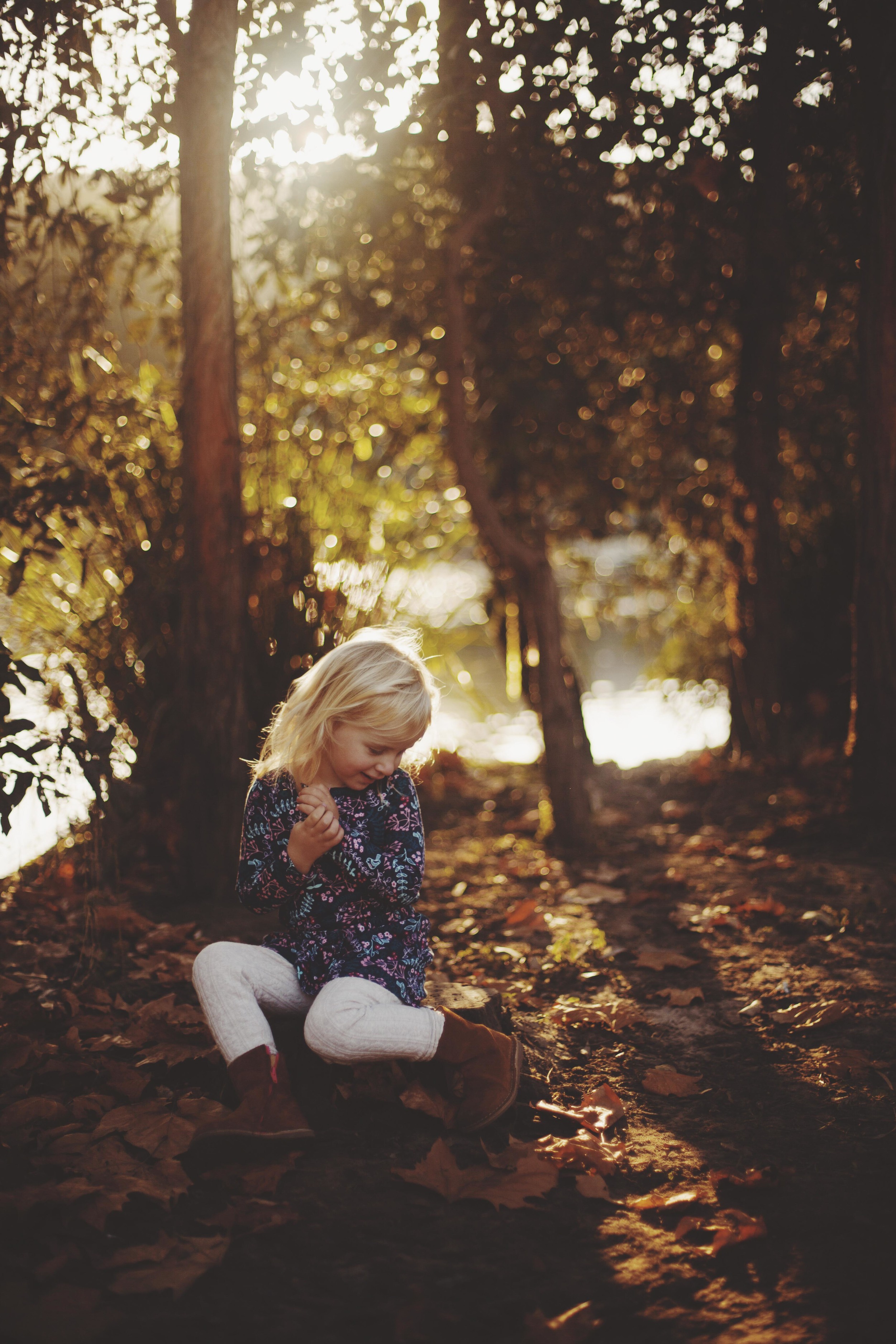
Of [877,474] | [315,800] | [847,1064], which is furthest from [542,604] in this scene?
[315,800]

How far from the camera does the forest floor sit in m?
1.56

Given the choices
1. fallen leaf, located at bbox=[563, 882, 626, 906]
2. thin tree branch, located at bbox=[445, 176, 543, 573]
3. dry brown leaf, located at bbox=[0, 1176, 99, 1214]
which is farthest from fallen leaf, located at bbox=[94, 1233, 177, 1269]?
thin tree branch, located at bbox=[445, 176, 543, 573]

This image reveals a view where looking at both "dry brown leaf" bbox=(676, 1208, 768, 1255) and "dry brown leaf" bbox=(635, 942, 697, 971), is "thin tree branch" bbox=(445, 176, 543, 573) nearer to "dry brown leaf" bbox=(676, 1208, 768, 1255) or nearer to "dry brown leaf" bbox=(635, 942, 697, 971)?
"dry brown leaf" bbox=(635, 942, 697, 971)

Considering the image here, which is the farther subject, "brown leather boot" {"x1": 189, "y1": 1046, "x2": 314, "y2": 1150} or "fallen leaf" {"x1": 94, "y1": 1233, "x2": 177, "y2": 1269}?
"brown leather boot" {"x1": 189, "y1": 1046, "x2": 314, "y2": 1150}

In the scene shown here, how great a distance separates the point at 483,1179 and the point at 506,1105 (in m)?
0.21

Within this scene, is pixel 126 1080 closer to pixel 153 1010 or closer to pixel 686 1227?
pixel 153 1010

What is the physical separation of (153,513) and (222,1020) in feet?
8.59

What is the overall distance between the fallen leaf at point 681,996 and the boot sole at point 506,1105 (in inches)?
32.3

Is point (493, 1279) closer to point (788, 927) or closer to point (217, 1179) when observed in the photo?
point (217, 1179)

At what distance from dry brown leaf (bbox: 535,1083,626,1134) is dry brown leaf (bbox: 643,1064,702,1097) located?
0.38ft

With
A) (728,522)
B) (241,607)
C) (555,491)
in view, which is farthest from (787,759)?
(241,607)

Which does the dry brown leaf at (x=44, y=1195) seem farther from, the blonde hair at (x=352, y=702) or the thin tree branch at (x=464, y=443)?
the thin tree branch at (x=464, y=443)

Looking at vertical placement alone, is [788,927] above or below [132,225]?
below

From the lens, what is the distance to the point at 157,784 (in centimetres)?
410
